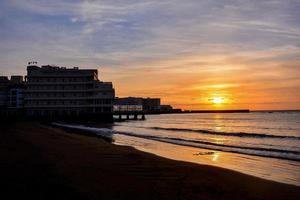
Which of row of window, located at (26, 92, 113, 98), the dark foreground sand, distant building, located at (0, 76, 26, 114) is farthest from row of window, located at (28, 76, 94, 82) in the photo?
the dark foreground sand

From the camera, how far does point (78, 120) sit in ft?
333

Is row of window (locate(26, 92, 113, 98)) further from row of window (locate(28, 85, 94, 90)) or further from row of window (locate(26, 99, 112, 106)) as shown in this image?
row of window (locate(26, 99, 112, 106))

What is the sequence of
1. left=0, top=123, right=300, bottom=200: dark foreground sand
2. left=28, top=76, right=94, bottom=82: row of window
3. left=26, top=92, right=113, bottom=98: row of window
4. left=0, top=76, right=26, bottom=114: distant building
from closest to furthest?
left=0, top=123, right=300, bottom=200: dark foreground sand < left=26, top=92, right=113, bottom=98: row of window < left=28, top=76, right=94, bottom=82: row of window < left=0, top=76, right=26, bottom=114: distant building

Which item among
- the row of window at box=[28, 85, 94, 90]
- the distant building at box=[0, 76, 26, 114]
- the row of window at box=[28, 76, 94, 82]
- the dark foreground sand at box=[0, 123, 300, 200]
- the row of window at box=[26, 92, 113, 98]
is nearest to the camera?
the dark foreground sand at box=[0, 123, 300, 200]

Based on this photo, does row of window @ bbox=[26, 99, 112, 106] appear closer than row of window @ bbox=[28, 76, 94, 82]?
Yes

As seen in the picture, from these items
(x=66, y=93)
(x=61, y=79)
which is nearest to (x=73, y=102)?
(x=66, y=93)

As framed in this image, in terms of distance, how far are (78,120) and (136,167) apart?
285 ft

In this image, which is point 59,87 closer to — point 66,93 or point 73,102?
point 66,93

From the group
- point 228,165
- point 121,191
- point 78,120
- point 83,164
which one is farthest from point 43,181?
point 78,120

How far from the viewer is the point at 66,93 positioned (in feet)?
360

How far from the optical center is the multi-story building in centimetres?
10800

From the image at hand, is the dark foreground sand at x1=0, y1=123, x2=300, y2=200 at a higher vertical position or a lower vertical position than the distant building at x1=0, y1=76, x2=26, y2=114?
lower

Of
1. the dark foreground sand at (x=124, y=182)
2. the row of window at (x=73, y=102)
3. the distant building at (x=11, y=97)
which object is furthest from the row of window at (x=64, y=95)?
the dark foreground sand at (x=124, y=182)

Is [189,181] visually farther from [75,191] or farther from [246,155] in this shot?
[246,155]
